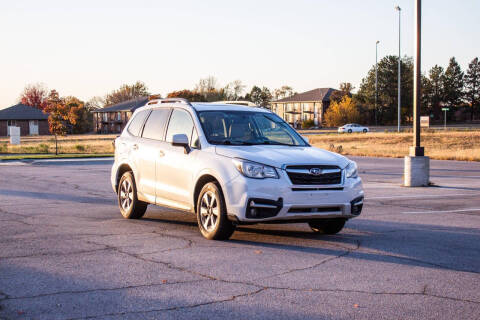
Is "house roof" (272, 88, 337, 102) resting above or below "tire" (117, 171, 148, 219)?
above

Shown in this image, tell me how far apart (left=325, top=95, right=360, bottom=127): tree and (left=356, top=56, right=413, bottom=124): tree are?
307cm

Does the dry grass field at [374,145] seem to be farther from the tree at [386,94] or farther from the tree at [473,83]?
the tree at [473,83]

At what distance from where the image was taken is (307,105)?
402ft

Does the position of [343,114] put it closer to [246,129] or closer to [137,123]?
[137,123]

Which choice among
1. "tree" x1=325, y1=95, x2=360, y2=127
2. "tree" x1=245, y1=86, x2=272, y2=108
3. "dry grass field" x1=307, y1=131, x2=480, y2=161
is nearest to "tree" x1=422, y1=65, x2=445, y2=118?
"tree" x1=325, y1=95, x2=360, y2=127

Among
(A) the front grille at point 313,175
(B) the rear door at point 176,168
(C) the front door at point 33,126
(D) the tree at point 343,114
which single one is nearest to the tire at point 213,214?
(B) the rear door at point 176,168

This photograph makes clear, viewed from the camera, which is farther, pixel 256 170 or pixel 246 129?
pixel 246 129

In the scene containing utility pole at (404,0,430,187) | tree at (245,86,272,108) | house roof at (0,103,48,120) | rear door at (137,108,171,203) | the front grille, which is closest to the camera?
the front grille

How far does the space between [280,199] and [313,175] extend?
582 mm

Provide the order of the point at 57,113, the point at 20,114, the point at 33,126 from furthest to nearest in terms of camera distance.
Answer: the point at 33,126 < the point at 20,114 < the point at 57,113

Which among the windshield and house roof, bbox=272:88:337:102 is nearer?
the windshield

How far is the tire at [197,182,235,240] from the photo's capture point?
852 cm

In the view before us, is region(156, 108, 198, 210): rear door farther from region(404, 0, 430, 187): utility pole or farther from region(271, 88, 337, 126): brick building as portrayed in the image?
region(271, 88, 337, 126): brick building

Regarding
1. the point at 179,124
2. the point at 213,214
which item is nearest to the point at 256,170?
the point at 213,214
